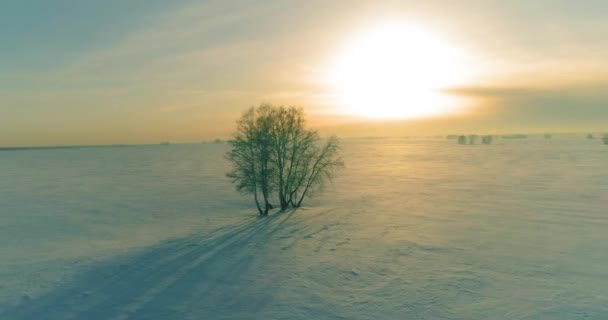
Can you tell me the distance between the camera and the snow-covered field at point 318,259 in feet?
42.2

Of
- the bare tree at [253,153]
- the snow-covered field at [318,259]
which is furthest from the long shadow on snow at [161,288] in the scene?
the bare tree at [253,153]

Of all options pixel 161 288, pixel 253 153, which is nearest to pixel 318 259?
pixel 161 288

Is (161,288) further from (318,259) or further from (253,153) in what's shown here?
(253,153)

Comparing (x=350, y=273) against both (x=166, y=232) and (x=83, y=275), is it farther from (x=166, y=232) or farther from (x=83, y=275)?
(x=166, y=232)

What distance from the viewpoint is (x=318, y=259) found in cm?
1795

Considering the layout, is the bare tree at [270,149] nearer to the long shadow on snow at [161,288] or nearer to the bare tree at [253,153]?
the bare tree at [253,153]

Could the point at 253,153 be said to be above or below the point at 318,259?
above

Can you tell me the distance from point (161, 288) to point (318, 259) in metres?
7.92

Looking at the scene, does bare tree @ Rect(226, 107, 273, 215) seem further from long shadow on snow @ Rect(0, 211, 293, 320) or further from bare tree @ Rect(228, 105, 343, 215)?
long shadow on snow @ Rect(0, 211, 293, 320)

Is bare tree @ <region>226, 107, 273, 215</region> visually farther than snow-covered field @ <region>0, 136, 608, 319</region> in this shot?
Yes

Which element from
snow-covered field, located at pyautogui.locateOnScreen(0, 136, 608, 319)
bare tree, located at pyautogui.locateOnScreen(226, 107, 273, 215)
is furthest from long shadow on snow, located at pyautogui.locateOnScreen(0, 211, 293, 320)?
bare tree, located at pyautogui.locateOnScreen(226, 107, 273, 215)

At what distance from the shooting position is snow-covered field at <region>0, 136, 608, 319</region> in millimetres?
12859

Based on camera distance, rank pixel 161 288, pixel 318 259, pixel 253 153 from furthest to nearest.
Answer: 1. pixel 253 153
2. pixel 318 259
3. pixel 161 288

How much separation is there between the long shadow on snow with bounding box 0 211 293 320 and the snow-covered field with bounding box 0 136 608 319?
0.25 feet
